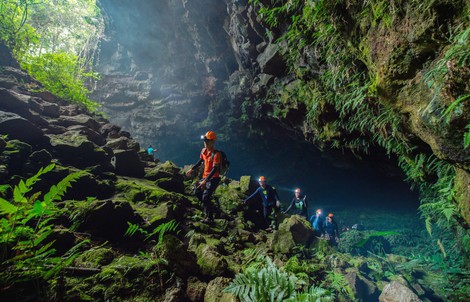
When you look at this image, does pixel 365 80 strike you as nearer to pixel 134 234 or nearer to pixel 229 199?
pixel 134 234

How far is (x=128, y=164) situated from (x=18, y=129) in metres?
2.82

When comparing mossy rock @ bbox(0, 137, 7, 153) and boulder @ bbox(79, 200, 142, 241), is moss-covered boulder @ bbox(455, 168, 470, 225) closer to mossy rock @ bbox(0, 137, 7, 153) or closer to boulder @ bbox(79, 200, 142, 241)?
boulder @ bbox(79, 200, 142, 241)

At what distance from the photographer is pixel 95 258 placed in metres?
2.84

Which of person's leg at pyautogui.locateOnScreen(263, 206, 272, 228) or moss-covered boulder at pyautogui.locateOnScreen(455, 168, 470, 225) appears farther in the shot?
person's leg at pyautogui.locateOnScreen(263, 206, 272, 228)

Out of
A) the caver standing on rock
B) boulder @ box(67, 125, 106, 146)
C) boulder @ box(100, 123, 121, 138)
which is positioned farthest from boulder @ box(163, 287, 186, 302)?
boulder @ box(100, 123, 121, 138)

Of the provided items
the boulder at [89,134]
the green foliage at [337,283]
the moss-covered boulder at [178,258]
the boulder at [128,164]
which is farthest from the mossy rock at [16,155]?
the green foliage at [337,283]

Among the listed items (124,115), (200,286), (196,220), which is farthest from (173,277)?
(124,115)

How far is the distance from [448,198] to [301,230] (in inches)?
150

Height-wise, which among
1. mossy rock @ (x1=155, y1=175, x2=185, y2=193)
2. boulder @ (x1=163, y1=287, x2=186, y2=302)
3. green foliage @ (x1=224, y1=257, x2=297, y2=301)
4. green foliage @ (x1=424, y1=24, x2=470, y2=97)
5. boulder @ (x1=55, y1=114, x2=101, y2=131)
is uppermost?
boulder @ (x1=55, y1=114, x2=101, y2=131)

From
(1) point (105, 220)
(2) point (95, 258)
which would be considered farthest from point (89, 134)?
(2) point (95, 258)

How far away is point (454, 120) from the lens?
272cm

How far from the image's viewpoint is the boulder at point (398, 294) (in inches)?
214

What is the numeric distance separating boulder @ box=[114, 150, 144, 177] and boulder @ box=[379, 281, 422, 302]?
7.78 m

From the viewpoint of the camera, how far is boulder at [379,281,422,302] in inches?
214
